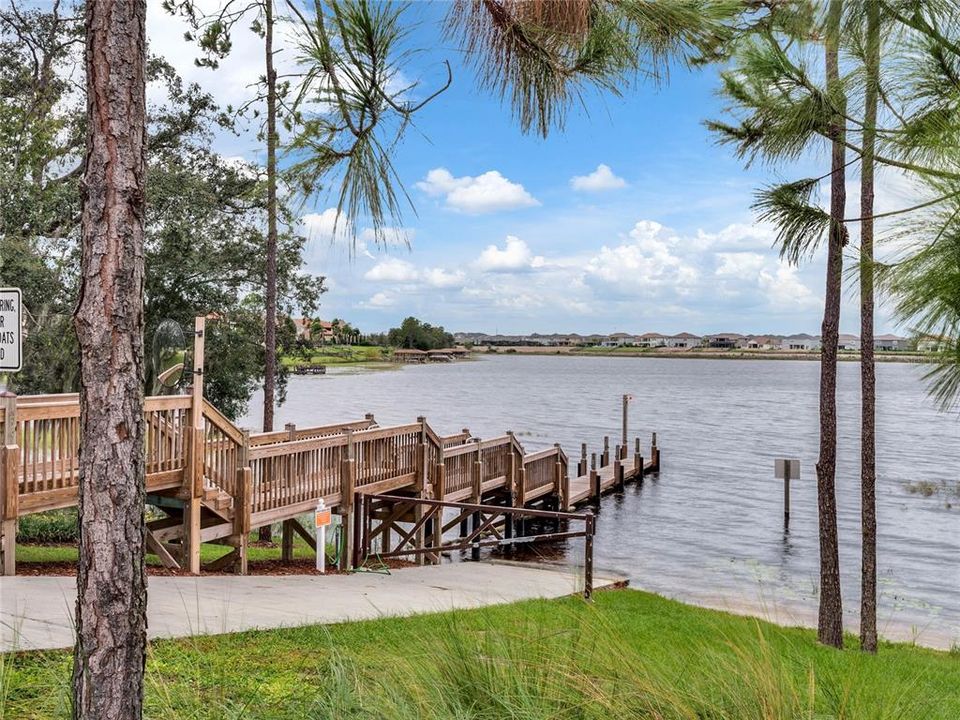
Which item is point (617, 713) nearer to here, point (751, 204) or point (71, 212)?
point (751, 204)

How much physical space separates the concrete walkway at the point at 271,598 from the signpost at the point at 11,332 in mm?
1547

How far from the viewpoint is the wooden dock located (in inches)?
357

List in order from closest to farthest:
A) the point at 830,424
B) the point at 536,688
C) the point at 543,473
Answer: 1. the point at 536,688
2. the point at 830,424
3. the point at 543,473

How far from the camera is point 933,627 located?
1479cm

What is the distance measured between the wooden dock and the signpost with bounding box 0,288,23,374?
11.7ft

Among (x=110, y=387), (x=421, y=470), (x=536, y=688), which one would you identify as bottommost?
(x=421, y=470)

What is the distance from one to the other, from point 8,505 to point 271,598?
9.52ft

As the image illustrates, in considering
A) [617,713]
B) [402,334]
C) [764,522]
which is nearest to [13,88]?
[617,713]

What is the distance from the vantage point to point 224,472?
1171 centimetres

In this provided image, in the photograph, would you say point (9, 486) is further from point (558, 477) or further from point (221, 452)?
point (558, 477)

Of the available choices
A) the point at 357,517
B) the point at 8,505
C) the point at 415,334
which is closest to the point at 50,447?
the point at 8,505

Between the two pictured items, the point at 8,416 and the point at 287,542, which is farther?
the point at 287,542

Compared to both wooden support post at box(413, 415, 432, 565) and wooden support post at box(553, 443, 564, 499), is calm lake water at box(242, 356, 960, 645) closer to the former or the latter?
wooden support post at box(553, 443, 564, 499)

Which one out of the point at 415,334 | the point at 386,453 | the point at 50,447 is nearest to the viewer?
the point at 50,447
